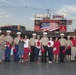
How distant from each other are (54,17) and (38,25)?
8.29 meters

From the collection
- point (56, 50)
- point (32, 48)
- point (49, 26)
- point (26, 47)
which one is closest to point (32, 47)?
point (32, 48)

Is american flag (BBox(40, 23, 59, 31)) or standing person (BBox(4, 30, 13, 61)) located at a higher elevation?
american flag (BBox(40, 23, 59, 31))

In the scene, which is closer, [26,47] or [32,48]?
[32,48]

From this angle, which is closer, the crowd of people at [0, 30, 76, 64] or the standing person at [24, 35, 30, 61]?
the crowd of people at [0, 30, 76, 64]

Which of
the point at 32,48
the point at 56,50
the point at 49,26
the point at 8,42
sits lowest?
the point at 56,50

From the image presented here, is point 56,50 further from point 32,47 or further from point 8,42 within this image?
point 8,42

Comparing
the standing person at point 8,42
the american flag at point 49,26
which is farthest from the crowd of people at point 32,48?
the american flag at point 49,26

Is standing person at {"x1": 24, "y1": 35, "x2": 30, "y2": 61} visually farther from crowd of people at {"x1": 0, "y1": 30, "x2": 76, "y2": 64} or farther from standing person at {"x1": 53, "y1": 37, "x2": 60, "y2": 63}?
standing person at {"x1": 53, "y1": 37, "x2": 60, "y2": 63}

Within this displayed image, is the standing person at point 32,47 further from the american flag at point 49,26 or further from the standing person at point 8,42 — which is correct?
the american flag at point 49,26

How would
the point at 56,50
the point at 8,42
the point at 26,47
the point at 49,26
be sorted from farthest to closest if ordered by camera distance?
the point at 49,26 → the point at 26,47 → the point at 56,50 → the point at 8,42

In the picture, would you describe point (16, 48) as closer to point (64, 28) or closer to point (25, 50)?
point (25, 50)

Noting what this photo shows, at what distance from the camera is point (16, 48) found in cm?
1839

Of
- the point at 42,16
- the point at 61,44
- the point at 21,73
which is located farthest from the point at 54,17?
the point at 21,73

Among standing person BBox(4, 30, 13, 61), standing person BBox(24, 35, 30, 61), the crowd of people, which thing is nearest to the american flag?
the crowd of people
